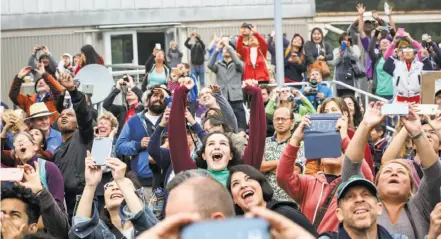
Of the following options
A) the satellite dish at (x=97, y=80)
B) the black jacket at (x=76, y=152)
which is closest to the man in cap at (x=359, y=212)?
the black jacket at (x=76, y=152)

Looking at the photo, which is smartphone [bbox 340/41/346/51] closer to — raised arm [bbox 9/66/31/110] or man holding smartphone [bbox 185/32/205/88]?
man holding smartphone [bbox 185/32/205/88]

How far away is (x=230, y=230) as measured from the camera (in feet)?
13.0

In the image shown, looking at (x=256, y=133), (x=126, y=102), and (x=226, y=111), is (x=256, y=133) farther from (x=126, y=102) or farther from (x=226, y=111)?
(x=126, y=102)

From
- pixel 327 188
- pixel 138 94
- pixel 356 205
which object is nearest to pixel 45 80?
pixel 138 94

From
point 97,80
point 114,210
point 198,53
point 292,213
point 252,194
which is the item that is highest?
point 198,53

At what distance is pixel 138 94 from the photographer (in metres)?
17.0

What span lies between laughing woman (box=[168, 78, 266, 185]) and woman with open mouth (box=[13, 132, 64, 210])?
1.04m

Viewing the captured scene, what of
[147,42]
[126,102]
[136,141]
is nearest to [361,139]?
[136,141]

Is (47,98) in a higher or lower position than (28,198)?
higher

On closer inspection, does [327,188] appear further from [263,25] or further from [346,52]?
[263,25]

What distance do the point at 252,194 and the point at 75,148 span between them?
4.66 metres

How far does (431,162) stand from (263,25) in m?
19.4

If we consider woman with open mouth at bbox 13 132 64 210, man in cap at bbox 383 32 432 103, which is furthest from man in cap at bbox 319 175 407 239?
man in cap at bbox 383 32 432 103

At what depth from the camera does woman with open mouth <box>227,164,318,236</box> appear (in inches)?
312
